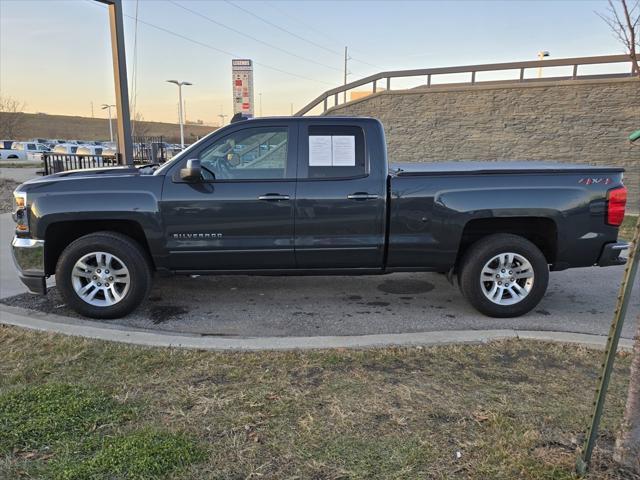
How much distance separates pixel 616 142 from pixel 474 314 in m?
11.4

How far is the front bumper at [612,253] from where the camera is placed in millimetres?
4559

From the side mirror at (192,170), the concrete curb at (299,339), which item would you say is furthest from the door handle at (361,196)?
the side mirror at (192,170)

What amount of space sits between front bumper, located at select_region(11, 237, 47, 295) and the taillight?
5285 millimetres

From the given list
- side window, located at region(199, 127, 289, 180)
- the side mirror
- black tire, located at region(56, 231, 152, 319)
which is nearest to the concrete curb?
black tire, located at region(56, 231, 152, 319)

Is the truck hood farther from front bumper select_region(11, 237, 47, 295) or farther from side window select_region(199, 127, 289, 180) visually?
side window select_region(199, 127, 289, 180)

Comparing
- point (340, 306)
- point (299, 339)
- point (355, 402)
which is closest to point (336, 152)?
point (340, 306)

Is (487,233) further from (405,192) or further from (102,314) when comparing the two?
(102,314)

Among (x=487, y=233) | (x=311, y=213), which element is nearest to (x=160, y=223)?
(x=311, y=213)

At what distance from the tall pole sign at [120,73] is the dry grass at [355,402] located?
210 inches

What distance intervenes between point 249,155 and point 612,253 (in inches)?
141

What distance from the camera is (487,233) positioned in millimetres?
4820

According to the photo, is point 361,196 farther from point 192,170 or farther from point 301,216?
point 192,170

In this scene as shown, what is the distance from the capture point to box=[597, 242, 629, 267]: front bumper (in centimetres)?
456

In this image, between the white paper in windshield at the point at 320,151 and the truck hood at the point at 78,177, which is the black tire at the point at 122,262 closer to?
the truck hood at the point at 78,177
